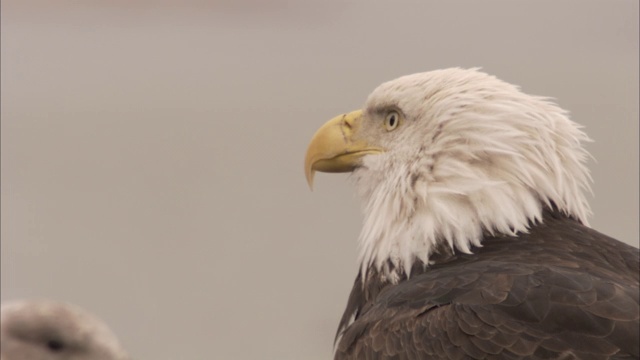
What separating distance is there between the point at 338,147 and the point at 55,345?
1316 mm

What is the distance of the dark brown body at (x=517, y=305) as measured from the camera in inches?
68.7

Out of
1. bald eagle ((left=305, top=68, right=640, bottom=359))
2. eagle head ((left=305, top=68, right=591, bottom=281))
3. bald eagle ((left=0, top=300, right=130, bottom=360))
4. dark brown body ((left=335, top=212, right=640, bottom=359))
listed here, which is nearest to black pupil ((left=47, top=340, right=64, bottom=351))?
bald eagle ((left=0, top=300, right=130, bottom=360))

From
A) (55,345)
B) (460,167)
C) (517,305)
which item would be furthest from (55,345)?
(517,305)

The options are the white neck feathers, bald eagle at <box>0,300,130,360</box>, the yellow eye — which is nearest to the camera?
the white neck feathers

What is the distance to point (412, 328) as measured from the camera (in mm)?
1924

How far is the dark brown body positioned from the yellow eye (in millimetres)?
366

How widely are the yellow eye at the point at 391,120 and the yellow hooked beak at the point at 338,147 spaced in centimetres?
8

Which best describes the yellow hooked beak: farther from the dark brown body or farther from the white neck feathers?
the dark brown body

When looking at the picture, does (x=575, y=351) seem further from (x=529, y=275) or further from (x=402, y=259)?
(x=402, y=259)

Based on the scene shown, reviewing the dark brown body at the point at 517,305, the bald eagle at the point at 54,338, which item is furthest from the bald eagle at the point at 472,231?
the bald eagle at the point at 54,338

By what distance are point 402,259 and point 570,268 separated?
0.42m

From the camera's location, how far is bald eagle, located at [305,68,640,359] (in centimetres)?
180

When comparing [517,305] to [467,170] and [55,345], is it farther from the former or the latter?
[55,345]

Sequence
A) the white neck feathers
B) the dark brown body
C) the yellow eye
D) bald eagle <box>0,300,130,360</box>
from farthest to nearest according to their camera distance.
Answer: bald eagle <box>0,300,130,360</box>, the yellow eye, the white neck feathers, the dark brown body
